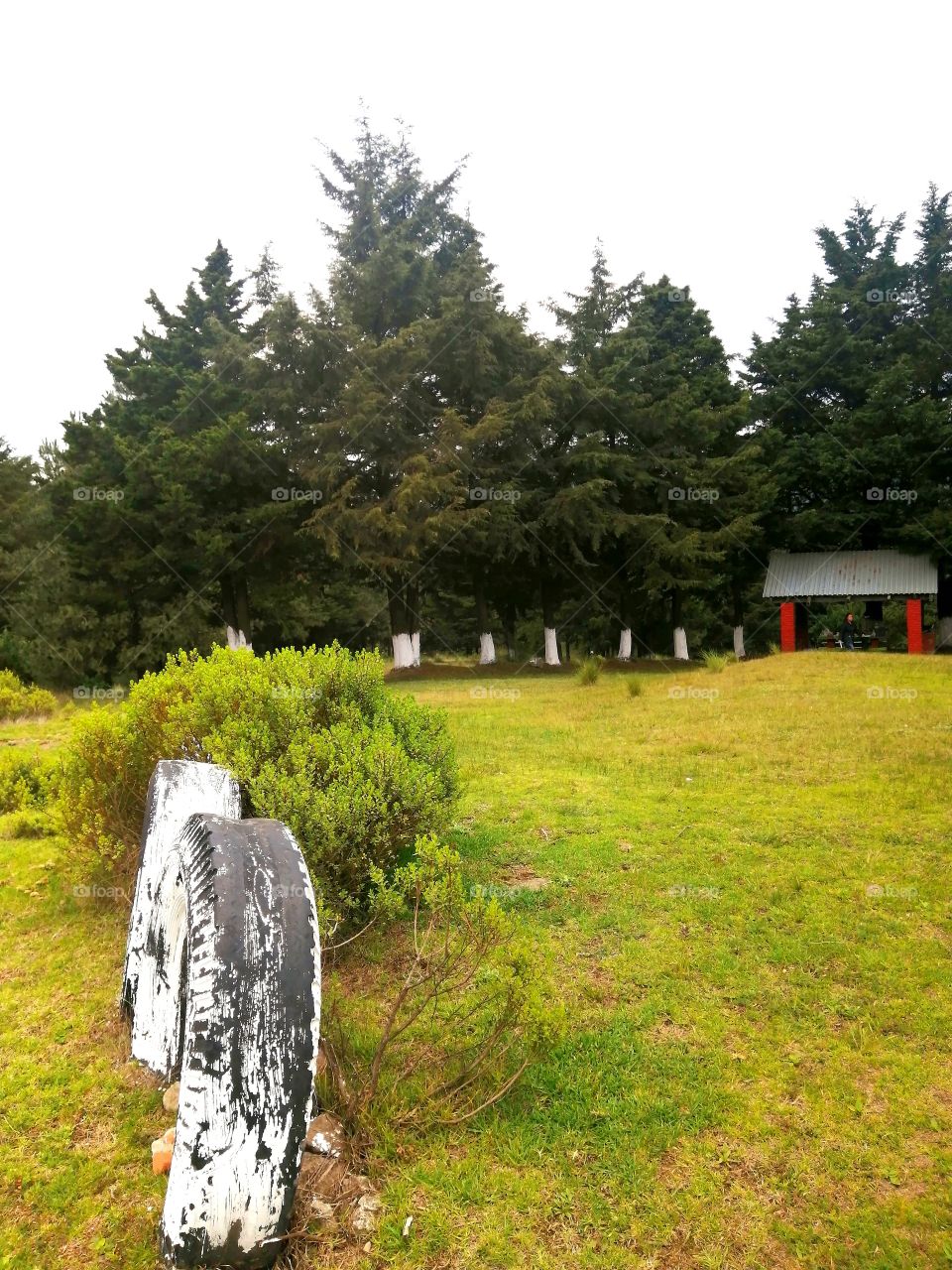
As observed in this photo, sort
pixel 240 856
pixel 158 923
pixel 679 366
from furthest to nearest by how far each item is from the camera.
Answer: pixel 679 366
pixel 158 923
pixel 240 856

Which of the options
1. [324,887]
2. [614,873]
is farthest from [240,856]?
[614,873]

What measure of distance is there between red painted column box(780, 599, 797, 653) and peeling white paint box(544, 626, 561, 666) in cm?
673

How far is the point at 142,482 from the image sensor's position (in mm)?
23047

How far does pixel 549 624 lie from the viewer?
1062 inches

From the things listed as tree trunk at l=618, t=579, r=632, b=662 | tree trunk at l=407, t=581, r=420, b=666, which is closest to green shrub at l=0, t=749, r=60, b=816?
tree trunk at l=407, t=581, r=420, b=666

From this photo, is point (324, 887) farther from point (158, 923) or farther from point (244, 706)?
point (244, 706)

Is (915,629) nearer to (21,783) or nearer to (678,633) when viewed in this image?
(678,633)

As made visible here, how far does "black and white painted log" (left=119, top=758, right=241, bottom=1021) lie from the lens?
435 cm

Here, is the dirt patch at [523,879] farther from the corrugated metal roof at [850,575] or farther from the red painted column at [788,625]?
the corrugated metal roof at [850,575]

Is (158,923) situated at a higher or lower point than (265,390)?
lower

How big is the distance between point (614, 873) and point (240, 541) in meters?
19.8

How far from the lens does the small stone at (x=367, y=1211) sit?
120 inches

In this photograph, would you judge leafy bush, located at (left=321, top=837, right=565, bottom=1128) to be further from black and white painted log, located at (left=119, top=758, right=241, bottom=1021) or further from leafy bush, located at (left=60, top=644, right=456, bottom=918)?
black and white painted log, located at (left=119, top=758, right=241, bottom=1021)

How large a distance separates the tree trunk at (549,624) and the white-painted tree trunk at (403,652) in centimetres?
448
